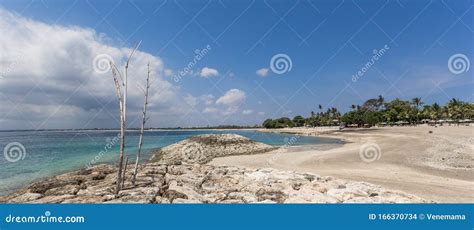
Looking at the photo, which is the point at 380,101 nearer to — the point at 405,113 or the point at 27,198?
the point at 405,113

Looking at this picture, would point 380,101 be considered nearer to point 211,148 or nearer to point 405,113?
point 405,113

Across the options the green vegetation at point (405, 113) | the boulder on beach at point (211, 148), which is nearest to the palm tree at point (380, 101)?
the green vegetation at point (405, 113)

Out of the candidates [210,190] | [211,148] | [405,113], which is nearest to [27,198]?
[210,190]

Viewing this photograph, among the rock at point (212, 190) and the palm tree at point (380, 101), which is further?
the palm tree at point (380, 101)

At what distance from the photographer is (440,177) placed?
575 inches

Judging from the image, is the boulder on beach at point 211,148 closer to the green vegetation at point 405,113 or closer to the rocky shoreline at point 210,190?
the rocky shoreline at point 210,190

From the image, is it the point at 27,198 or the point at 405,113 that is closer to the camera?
the point at 27,198

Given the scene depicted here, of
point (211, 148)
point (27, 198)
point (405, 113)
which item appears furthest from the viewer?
point (405, 113)

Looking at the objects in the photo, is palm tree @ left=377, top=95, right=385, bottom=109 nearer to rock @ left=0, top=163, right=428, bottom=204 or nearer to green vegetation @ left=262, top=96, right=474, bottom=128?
green vegetation @ left=262, top=96, right=474, bottom=128

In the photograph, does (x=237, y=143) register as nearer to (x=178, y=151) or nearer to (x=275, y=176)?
(x=178, y=151)

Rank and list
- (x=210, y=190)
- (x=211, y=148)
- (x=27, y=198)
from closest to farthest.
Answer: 1. (x=27, y=198)
2. (x=210, y=190)
3. (x=211, y=148)

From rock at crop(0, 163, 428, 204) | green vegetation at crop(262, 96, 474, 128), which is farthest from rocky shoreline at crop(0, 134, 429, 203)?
green vegetation at crop(262, 96, 474, 128)

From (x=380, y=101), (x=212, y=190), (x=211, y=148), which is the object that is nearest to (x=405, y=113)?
(x=380, y=101)
